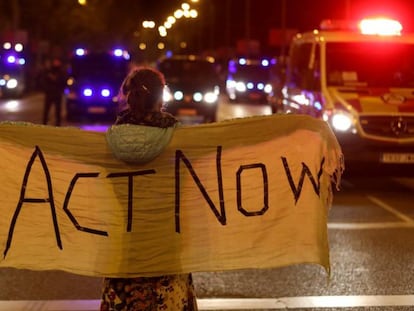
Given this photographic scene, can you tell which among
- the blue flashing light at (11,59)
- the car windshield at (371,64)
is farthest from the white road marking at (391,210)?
the blue flashing light at (11,59)

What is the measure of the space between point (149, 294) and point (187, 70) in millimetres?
20749

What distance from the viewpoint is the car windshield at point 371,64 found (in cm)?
1255

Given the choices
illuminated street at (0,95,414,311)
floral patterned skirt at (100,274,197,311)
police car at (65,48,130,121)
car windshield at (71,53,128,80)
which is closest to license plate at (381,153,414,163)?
illuminated street at (0,95,414,311)

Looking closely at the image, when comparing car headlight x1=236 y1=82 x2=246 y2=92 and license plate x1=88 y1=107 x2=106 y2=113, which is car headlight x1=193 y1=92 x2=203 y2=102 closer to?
license plate x1=88 y1=107 x2=106 y2=113

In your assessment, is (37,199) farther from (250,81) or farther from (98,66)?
(250,81)

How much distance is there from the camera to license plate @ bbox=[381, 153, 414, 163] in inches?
464

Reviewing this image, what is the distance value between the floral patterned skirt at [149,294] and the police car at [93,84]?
22143mm

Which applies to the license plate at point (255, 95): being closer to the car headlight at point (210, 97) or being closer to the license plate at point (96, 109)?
the license plate at point (96, 109)

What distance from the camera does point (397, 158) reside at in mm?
11820

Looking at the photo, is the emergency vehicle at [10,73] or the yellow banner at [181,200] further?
the emergency vehicle at [10,73]

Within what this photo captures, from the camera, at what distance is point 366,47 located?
12805 mm

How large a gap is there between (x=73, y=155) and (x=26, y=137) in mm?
285

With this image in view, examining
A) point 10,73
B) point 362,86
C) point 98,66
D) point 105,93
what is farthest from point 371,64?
point 10,73

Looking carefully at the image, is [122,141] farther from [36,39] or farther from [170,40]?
[170,40]
